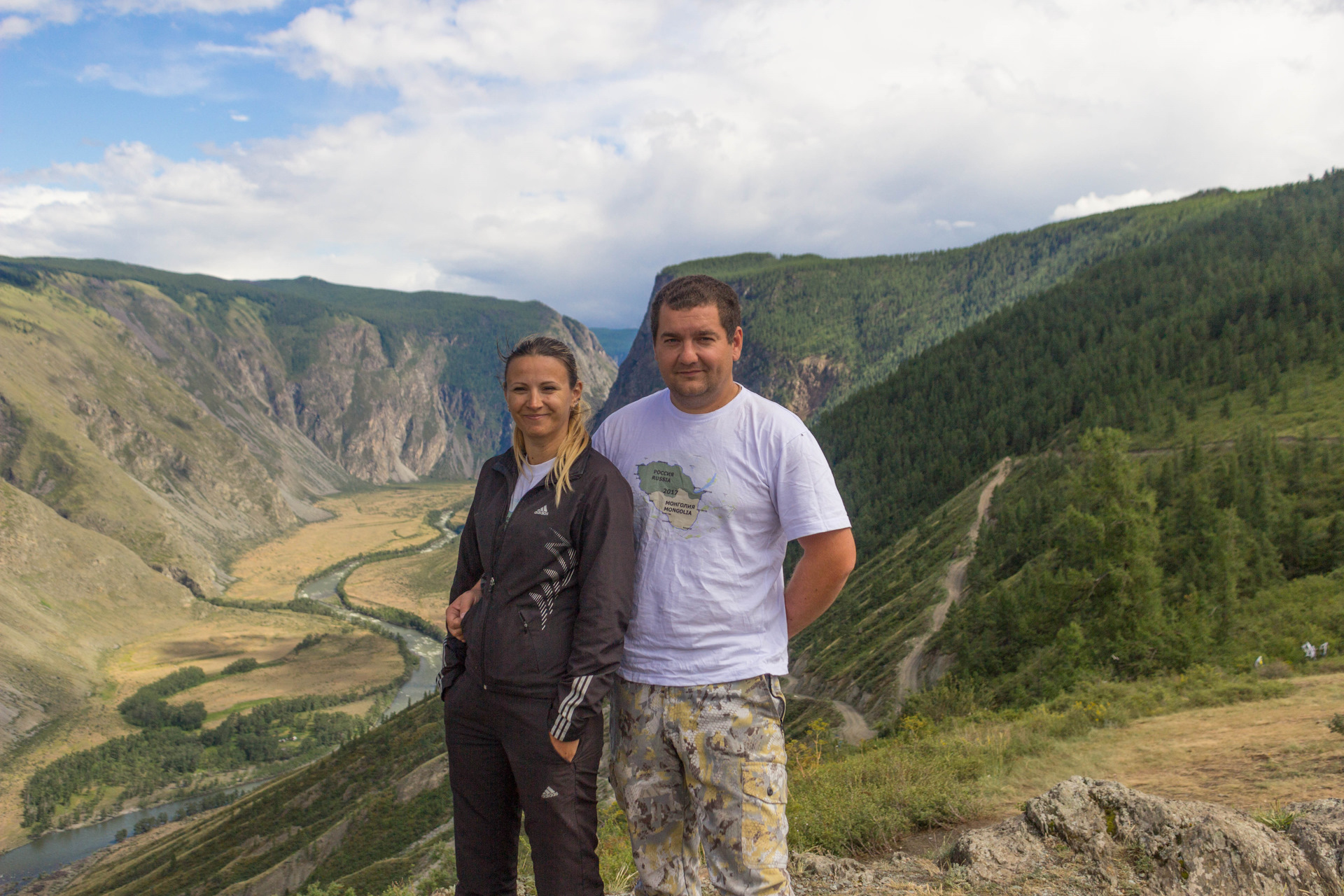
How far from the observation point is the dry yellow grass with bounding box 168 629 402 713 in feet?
382

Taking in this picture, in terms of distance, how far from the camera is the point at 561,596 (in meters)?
4.66

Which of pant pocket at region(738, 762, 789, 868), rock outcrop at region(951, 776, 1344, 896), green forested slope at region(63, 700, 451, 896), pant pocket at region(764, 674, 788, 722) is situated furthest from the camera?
green forested slope at region(63, 700, 451, 896)

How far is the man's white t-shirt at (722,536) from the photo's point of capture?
14.9ft

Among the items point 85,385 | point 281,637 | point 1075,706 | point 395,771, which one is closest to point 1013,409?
point 395,771

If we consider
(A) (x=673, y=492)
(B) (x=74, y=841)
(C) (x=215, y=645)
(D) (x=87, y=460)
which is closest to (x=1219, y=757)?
(A) (x=673, y=492)

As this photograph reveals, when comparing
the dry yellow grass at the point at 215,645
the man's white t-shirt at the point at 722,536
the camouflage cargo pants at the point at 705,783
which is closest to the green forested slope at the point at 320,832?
the camouflage cargo pants at the point at 705,783

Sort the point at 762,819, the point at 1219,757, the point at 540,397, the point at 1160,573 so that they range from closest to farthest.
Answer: the point at 762,819, the point at 540,397, the point at 1219,757, the point at 1160,573

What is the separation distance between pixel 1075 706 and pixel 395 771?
66734 millimetres

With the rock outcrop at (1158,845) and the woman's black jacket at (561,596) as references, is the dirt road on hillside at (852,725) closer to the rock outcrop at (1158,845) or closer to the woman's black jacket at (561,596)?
the rock outcrop at (1158,845)

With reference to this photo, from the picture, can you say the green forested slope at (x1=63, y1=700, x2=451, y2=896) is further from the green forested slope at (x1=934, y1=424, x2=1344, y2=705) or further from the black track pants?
the black track pants

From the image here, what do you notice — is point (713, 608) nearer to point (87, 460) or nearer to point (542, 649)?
point (542, 649)

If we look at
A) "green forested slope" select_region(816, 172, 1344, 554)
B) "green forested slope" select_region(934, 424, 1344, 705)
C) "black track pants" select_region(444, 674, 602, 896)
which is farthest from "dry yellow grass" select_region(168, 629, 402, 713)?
"black track pants" select_region(444, 674, 602, 896)

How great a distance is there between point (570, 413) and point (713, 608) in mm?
1634

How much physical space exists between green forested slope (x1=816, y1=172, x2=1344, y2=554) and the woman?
71.6 m
